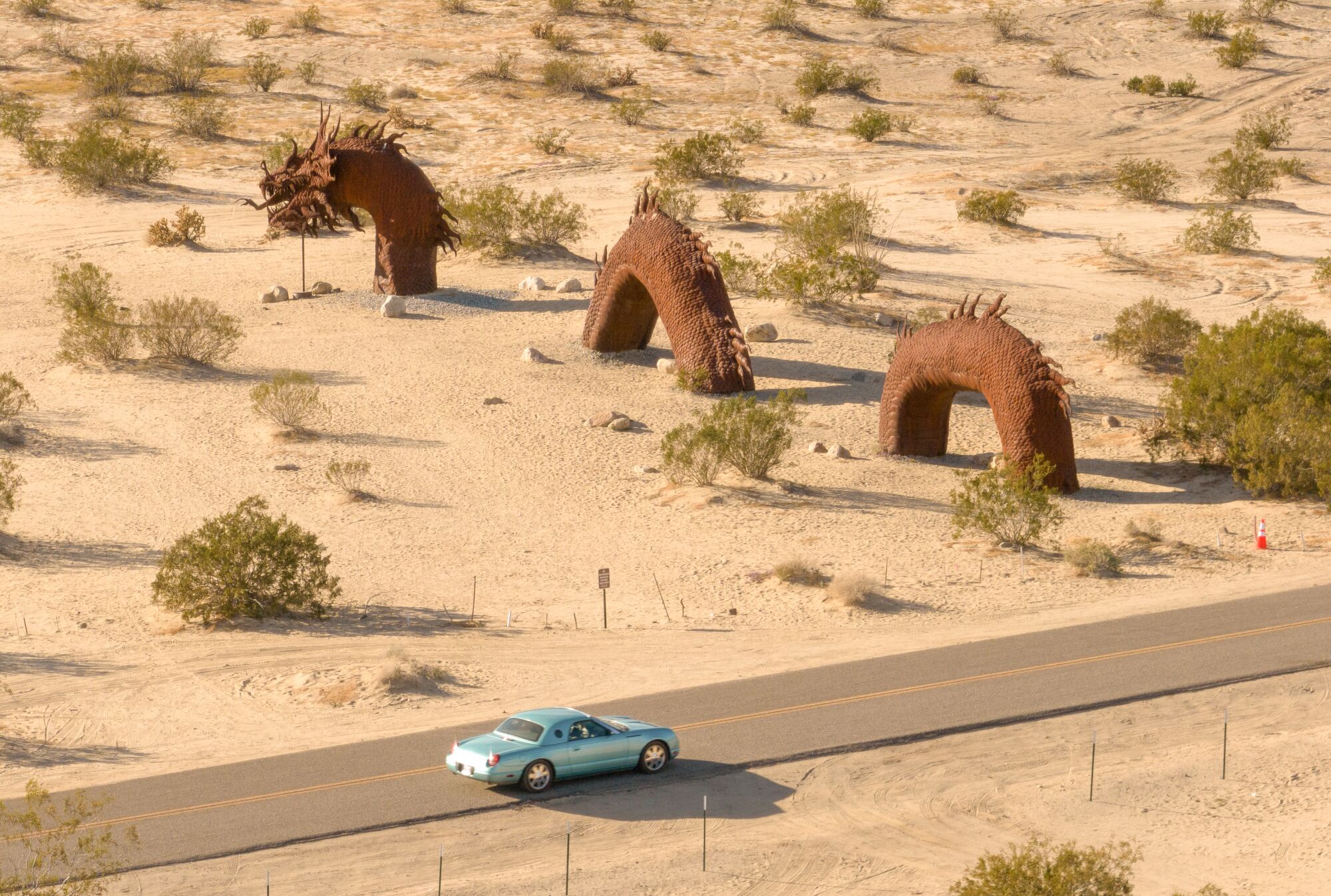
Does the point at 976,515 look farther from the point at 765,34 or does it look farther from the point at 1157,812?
the point at 765,34

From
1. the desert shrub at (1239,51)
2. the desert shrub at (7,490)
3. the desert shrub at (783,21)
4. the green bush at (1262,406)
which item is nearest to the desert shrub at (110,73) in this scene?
the desert shrub at (783,21)

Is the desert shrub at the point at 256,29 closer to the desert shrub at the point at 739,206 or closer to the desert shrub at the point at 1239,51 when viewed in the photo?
the desert shrub at the point at 739,206

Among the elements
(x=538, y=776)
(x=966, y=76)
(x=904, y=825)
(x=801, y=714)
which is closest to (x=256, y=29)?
(x=966, y=76)

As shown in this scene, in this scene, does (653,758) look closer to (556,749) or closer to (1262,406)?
(556,749)

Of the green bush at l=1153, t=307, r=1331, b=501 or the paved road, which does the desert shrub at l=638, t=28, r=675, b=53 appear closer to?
the green bush at l=1153, t=307, r=1331, b=501

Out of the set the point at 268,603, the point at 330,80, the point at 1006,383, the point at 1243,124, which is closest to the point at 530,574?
the point at 268,603
